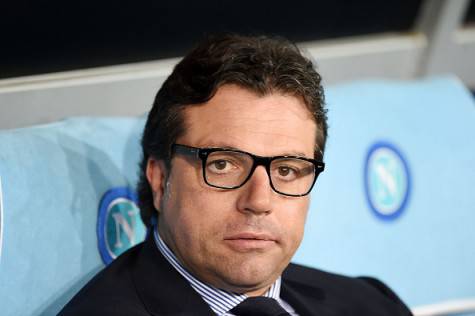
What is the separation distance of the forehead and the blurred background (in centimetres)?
59

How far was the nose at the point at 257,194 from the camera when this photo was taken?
1.43 m

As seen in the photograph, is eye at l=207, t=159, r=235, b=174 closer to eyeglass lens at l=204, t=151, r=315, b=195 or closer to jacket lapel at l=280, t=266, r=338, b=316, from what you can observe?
eyeglass lens at l=204, t=151, r=315, b=195

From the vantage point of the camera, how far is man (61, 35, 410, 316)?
4.73 feet

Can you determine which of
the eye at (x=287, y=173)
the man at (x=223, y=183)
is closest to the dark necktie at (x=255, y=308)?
the man at (x=223, y=183)

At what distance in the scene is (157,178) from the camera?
1589 mm

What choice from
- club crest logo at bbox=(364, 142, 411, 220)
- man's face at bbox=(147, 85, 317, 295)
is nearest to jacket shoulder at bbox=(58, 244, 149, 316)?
man's face at bbox=(147, 85, 317, 295)

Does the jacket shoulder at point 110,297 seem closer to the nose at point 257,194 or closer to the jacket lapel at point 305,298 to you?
the nose at point 257,194

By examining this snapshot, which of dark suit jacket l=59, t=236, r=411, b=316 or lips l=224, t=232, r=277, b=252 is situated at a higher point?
lips l=224, t=232, r=277, b=252

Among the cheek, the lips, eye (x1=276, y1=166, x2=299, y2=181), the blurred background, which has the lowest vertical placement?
the lips

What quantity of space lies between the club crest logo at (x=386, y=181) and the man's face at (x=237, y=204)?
0.68 meters

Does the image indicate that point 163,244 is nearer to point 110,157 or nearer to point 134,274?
point 134,274

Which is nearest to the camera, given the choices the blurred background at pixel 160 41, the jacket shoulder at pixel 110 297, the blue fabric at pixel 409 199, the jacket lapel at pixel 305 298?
the jacket shoulder at pixel 110 297

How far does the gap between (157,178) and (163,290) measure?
0.76 feet

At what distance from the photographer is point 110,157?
1.83m
